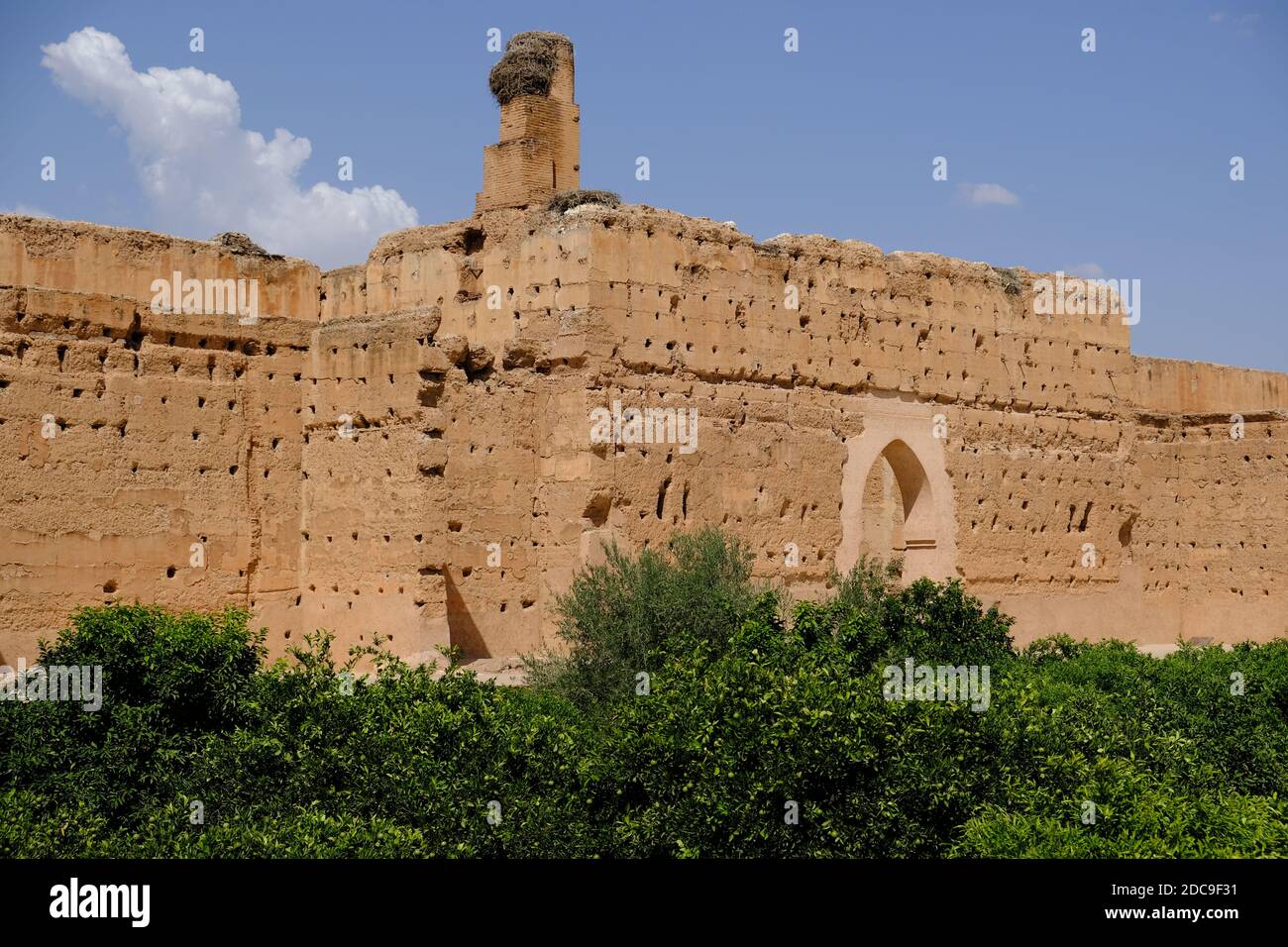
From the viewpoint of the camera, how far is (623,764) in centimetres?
1217

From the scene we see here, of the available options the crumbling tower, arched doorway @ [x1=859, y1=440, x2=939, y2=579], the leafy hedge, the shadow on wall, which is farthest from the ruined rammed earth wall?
the leafy hedge

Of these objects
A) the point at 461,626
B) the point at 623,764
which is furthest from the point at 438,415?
the point at 623,764

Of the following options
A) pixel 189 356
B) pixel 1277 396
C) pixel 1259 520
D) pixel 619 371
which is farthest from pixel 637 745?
pixel 1277 396

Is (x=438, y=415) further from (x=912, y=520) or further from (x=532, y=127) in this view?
(x=912, y=520)

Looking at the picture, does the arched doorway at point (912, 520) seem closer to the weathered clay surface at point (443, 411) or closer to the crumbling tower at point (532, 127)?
the weathered clay surface at point (443, 411)

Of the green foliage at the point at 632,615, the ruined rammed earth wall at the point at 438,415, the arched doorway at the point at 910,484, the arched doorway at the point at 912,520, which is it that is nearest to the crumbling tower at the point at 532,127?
the ruined rammed earth wall at the point at 438,415

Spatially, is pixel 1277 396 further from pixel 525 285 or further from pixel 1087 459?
pixel 525 285

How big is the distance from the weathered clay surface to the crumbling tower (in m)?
0.05

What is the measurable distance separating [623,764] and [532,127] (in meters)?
11.0

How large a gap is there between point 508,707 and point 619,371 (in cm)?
603

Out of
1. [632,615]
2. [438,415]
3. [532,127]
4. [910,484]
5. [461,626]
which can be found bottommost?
[461,626]

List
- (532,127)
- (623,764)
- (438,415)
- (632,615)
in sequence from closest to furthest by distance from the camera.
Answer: (623,764) → (632,615) → (438,415) → (532,127)

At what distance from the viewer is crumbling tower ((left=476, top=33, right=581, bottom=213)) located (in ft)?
67.1

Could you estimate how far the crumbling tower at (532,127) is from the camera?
20453 mm
